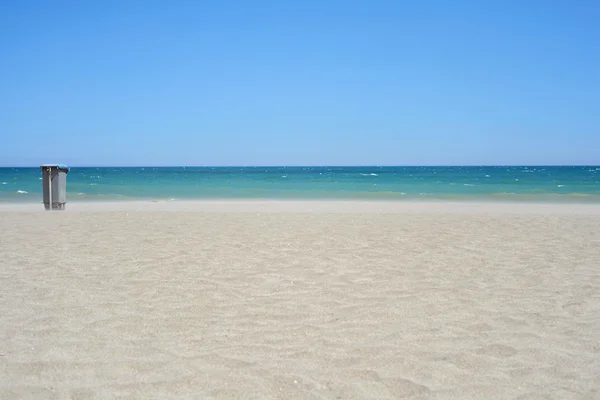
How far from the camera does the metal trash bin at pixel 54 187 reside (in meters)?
12.8

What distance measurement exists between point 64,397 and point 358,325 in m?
2.06

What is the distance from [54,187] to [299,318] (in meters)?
11.0

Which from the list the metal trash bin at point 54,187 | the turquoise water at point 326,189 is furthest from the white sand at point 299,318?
the turquoise water at point 326,189

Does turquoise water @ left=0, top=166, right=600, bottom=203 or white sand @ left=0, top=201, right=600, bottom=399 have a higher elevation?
turquoise water @ left=0, top=166, right=600, bottom=203

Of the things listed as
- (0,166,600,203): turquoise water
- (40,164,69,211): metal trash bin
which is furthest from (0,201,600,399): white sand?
(0,166,600,203): turquoise water

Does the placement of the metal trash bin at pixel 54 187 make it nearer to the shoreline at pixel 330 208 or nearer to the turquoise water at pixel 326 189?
the shoreline at pixel 330 208

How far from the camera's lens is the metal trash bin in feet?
42.1

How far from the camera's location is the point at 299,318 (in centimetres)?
411

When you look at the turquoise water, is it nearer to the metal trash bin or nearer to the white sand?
the metal trash bin

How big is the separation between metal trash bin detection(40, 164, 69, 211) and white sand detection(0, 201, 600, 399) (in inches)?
208

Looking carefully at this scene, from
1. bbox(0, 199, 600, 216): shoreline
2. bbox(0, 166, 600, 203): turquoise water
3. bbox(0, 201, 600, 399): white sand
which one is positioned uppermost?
bbox(0, 166, 600, 203): turquoise water

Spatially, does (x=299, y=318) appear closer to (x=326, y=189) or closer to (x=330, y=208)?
(x=330, y=208)

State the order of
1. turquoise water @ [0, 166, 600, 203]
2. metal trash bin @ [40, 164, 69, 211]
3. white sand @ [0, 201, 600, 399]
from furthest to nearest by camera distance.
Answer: turquoise water @ [0, 166, 600, 203] < metal trash bin @ [40, 164, 69, 211] < white sand @ [0, 201, 600, 399]

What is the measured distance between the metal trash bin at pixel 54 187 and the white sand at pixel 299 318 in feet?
17.3
